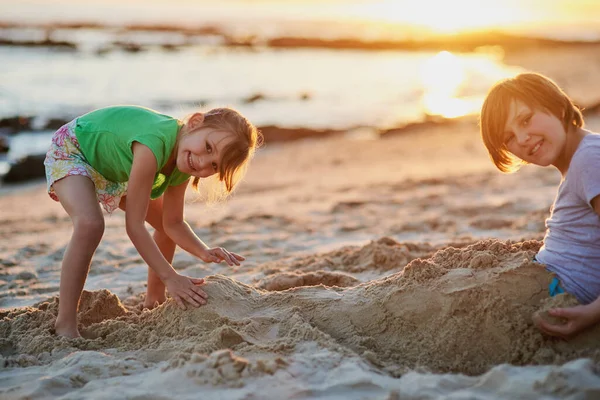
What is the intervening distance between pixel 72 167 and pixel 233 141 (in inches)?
31.6

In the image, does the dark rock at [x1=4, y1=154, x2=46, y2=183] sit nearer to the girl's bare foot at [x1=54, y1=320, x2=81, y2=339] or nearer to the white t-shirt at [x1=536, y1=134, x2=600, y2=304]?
the girl's bare foot at [x1=54, y1=320, x2=81, y2=339]

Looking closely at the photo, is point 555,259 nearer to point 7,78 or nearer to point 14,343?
point 14,343

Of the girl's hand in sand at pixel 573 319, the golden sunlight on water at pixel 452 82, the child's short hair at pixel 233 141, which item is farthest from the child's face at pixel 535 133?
the golden sunlight on water at pixel 452 82

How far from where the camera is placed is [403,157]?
9.70 metres

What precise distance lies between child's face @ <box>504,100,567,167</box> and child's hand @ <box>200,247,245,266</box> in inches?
58.0

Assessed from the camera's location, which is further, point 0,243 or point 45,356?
point 0,243

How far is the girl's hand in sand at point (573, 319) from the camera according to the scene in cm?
228

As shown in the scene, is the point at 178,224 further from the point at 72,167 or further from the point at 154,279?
the point at 72,167

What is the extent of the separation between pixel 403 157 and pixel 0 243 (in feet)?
20.3

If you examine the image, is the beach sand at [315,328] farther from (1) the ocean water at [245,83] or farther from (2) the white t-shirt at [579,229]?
(1) the ocean water at [245,83]

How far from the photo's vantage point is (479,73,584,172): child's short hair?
2430 millimetres

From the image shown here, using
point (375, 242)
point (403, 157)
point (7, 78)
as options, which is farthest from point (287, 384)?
point (7, 78)

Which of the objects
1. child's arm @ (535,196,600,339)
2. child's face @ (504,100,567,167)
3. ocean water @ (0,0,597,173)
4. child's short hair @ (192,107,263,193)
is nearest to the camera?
child's arm @ (535,196,600,339)

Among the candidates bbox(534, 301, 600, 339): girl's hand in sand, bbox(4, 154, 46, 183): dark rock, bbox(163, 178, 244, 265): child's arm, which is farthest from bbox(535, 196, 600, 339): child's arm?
bbox(4, 154, 46, 183): dark rock
